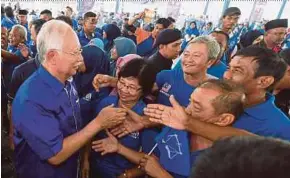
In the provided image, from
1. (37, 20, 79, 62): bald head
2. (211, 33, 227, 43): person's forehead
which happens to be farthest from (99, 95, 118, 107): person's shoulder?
(211, 33, 227, 43): person's forehead

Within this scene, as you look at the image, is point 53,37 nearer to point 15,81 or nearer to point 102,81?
point 102,81

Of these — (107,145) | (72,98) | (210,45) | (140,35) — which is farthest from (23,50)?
(140,35)

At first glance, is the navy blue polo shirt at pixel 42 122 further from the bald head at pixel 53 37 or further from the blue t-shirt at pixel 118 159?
the blue t-shirt at pixel 118 159

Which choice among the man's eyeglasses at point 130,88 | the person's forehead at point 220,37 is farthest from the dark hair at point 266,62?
the person's forehead at point 220,37

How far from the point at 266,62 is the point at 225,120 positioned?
58 cm

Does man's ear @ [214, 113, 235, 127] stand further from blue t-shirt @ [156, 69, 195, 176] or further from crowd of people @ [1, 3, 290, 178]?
blue t-shirt @ [156, 69, 195, 176]

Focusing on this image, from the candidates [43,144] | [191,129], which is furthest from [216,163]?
[43,144]

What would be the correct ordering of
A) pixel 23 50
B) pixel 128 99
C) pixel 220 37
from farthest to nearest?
pixel 220 37 → pixel 23 50 → pixel 128 99

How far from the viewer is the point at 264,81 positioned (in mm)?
1780

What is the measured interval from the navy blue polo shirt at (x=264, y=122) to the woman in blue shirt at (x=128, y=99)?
2.03ft

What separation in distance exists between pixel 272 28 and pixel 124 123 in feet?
9.31

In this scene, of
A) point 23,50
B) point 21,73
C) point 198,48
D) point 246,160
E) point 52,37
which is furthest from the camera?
point 23,50

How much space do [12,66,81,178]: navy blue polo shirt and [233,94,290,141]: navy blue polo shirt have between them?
3.08 feet

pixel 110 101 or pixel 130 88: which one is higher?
pixel 130 88
